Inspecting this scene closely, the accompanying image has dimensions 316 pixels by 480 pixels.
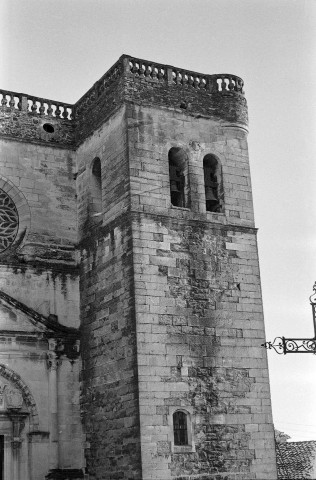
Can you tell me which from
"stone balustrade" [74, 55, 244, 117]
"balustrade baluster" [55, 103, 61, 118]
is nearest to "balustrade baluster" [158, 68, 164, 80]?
"stone balustrade" [74, 55, 244, 117]

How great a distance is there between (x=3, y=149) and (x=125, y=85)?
10.9ft

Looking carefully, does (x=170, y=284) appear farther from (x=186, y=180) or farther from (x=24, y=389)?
(x=24, y=389)

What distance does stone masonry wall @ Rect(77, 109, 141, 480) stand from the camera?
14.8 m

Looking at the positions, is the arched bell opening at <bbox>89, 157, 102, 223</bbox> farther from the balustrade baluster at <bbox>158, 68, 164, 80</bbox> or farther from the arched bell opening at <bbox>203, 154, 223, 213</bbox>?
the arched bell opening at <bbox>203, 154, 223, 213</bbox>

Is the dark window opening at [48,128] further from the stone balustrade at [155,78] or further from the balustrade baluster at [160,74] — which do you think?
the balustrade baluster at [160,74]

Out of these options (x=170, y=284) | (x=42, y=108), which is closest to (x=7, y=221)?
(x=42, y=108)

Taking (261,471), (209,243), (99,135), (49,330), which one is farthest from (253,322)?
(99,135)

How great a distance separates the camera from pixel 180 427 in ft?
48.7

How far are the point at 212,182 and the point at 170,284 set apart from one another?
117 inches

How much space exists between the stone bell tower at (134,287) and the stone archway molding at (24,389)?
29 mm

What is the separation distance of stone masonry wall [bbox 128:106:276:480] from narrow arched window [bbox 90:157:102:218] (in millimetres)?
1758

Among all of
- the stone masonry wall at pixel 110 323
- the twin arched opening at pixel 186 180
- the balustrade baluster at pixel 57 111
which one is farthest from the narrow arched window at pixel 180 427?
the balustrade baluster at pixel 57 111

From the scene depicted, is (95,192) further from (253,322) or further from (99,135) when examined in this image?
(253,322)

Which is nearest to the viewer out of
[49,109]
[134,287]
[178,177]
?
[134,287]
